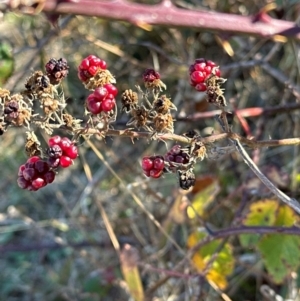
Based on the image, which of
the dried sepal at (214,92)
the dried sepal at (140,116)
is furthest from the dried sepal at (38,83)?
the dried sepal at (214,92)

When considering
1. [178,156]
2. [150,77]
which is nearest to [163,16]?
[150,77]

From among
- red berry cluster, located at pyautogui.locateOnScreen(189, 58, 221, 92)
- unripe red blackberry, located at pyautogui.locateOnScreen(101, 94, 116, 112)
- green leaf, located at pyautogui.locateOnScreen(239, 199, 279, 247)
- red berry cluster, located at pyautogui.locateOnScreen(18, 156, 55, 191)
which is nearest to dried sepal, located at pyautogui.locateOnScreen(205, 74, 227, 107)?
red berry cluster, located at pyautogui.locateOnScreen(189, 58, 221, 92)

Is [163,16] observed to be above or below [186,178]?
above

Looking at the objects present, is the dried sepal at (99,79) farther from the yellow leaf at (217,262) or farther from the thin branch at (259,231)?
the yellow leaf at (217,262)

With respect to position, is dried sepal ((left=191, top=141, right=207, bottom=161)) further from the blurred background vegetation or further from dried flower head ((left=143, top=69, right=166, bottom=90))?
the blurred background vegetation

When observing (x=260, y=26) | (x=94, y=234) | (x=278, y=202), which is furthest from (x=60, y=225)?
Answer: (x=260, y=26)

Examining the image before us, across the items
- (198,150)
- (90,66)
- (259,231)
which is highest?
(90,66)

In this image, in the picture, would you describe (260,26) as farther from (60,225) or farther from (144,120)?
(60,225)

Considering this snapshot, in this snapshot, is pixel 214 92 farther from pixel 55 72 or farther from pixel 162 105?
pixel 55 72
